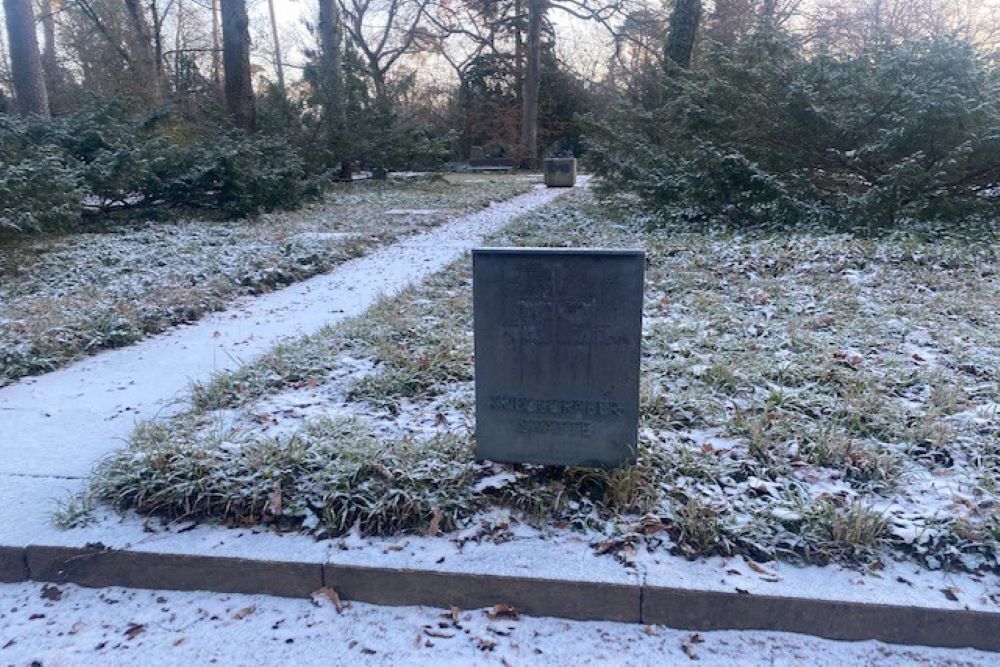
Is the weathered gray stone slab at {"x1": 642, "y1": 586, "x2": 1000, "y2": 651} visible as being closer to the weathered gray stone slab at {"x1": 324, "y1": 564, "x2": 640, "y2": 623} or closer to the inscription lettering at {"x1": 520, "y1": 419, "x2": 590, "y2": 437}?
the weathered gray stone slab at {"x1": 324, "y1": 564, "x2": 640, "y2": 623}

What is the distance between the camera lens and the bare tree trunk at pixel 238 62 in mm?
15750

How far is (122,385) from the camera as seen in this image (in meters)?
5.05

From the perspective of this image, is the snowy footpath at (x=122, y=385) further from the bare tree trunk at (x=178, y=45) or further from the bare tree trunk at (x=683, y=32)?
the bare tree trunk at (x=178, y=45)

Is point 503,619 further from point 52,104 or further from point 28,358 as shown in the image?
point 52,104

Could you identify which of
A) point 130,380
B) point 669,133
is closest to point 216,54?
point 669,133

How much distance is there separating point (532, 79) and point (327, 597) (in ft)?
97.8

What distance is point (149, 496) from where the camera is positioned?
10.6 feet

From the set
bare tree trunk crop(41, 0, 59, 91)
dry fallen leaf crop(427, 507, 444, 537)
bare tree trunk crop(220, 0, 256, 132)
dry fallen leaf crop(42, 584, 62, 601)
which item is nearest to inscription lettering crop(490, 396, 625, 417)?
dry fallen leaf crop(427, 507, 444, 537)

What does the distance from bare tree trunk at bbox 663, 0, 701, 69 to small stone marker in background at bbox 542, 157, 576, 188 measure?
24.5 ft

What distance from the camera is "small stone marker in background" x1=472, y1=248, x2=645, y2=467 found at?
3.06 metres

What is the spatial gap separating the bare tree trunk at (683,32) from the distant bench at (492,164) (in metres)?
17.4

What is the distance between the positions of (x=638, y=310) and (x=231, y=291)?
5.90 m

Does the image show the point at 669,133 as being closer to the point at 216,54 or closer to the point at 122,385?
the point at 122,385

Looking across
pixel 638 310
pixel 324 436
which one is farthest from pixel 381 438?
pixel 638 310
